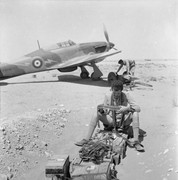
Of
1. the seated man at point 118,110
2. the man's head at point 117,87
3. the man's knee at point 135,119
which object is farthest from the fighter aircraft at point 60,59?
the man's knee at point 135,119

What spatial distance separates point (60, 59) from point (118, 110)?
32.3 ft

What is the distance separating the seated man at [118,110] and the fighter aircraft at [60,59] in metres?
8.31

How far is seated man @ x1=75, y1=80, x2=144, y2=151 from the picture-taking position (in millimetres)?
5477

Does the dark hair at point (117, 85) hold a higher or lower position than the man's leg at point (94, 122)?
higher

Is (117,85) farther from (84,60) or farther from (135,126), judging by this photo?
(84,60)

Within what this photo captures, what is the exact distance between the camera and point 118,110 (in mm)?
5496

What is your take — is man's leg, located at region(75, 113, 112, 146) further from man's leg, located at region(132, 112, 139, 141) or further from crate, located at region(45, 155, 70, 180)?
crate, located at region(45, 155, 70, 180)

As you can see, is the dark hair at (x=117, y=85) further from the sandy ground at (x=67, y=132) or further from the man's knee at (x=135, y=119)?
the sandy ground at (x=67, y=132)

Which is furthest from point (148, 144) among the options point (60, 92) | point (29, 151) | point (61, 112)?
point (60, 92)

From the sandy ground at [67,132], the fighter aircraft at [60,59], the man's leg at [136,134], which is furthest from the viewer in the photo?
the fighter aircraft at [60,59]

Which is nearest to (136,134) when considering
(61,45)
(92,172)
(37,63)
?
(92,172)

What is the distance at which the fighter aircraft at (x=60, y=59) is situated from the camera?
46.9ft

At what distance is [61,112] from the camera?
311 inches

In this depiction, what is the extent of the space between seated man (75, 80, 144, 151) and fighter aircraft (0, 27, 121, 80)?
831 centimetres
